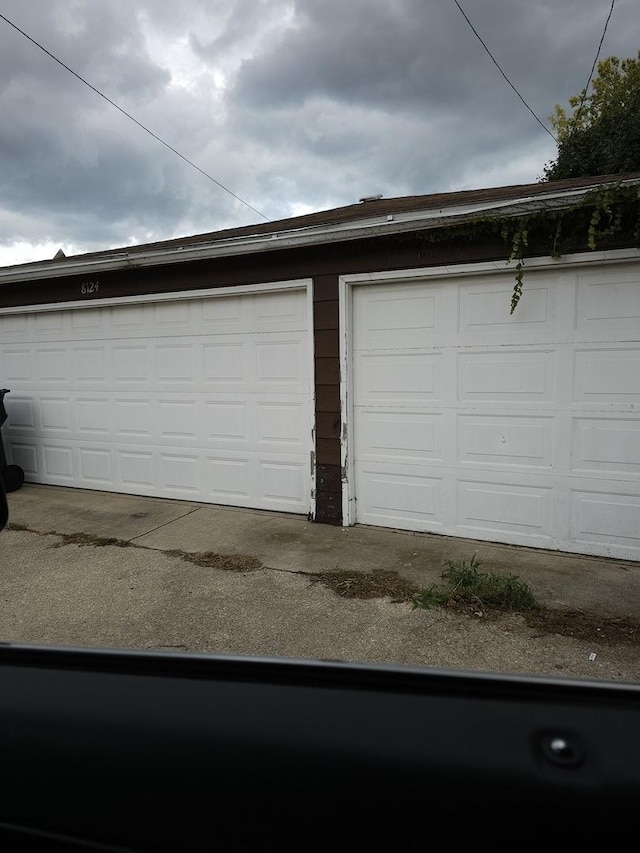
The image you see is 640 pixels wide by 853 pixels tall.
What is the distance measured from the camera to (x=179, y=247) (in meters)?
5.84

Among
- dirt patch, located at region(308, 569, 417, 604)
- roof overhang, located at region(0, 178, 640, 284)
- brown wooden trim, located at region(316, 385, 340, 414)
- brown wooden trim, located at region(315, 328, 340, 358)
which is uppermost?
roof overhang, located at region(0, 178, 640, 284)

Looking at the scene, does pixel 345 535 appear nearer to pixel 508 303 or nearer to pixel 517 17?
pixel 508 303

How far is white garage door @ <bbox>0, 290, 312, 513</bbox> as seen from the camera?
229 inches

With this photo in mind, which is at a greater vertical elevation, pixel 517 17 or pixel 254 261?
pixel 517 17

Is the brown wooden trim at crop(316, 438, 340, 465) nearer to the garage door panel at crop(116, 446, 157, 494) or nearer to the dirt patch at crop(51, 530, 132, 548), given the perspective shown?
the dirt patch at crop(51, 530, 132, 548)

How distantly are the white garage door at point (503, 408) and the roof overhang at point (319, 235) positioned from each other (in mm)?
527

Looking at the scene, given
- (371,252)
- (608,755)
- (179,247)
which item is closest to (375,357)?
(371,252)

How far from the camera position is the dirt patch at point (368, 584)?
3914 mm

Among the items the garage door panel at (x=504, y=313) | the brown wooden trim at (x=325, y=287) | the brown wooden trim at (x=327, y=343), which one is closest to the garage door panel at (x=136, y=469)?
the brown wooden trim at (x=327, y=343)

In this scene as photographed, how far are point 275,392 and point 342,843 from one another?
17.1ft

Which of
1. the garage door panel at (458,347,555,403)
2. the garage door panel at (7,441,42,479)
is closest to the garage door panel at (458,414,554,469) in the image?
the garage door panel at (458,347,555,403)

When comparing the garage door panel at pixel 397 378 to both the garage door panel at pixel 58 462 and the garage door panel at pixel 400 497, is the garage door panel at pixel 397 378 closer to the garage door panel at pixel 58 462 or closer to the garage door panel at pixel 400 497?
the garage door panel at pixel 400 497

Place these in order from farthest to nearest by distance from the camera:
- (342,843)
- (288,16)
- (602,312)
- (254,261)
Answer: (288,16) < (254,261) < (602,312) < (342,843)

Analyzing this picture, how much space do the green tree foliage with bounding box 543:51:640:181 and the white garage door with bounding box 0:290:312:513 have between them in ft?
46.8
